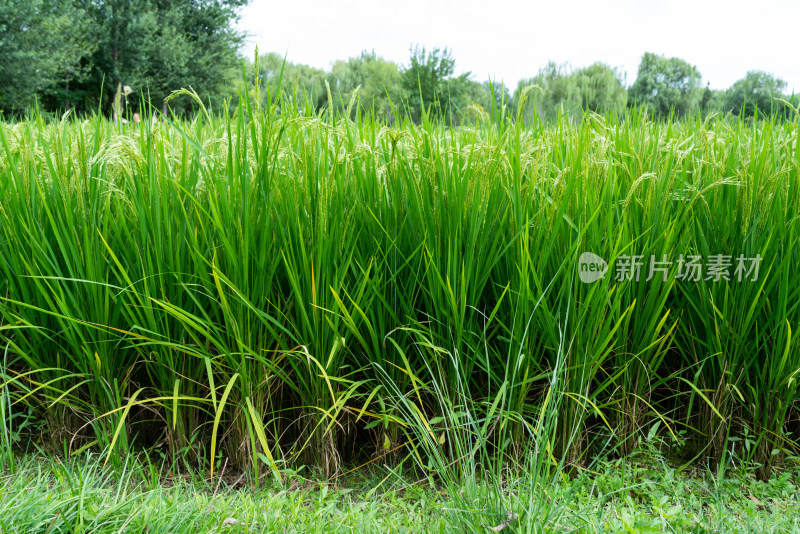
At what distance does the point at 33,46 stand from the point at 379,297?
24.3m

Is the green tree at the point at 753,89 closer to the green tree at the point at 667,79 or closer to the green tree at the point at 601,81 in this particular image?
the green tree at the point at 667,79

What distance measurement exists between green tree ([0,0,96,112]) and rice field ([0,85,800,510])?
2080 cm

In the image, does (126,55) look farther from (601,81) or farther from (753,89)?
(753,89)

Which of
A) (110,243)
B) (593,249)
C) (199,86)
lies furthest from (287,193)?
(199,86)

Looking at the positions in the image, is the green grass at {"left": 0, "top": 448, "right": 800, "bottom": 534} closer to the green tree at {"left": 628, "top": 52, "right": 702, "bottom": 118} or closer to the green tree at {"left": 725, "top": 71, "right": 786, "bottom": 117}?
the green tree at {"left": 725, "top": 71, "right": 786, "bottom": 117}

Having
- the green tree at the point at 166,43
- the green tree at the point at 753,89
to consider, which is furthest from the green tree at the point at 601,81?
the green tree at the point at 166,43

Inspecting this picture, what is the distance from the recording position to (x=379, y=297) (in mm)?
1715

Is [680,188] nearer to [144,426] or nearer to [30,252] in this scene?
[144,426]

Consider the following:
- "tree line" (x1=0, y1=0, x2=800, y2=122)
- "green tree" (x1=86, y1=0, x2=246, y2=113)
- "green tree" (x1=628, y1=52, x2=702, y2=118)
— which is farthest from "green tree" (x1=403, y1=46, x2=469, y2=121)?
"green tree" (x1=628, y1=52, x2=702, y2=118)

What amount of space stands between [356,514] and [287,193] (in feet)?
3.40

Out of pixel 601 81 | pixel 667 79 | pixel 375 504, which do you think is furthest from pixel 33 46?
pixel 667 79

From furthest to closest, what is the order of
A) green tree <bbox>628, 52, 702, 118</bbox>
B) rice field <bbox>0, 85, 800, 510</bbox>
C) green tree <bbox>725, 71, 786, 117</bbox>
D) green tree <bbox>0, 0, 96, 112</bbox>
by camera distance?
1. green tree <bbox>628, 52, 702, 118</bbox>
2. green tree <bbox>725, 71, 786, 117</bbox>
3. green tree <bbox>0, 0, 96, 112</bbox>
4. rice field <bbox>0, 85, 800, 510</bbox>

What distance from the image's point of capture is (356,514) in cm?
157

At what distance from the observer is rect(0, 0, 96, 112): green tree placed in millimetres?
18734
